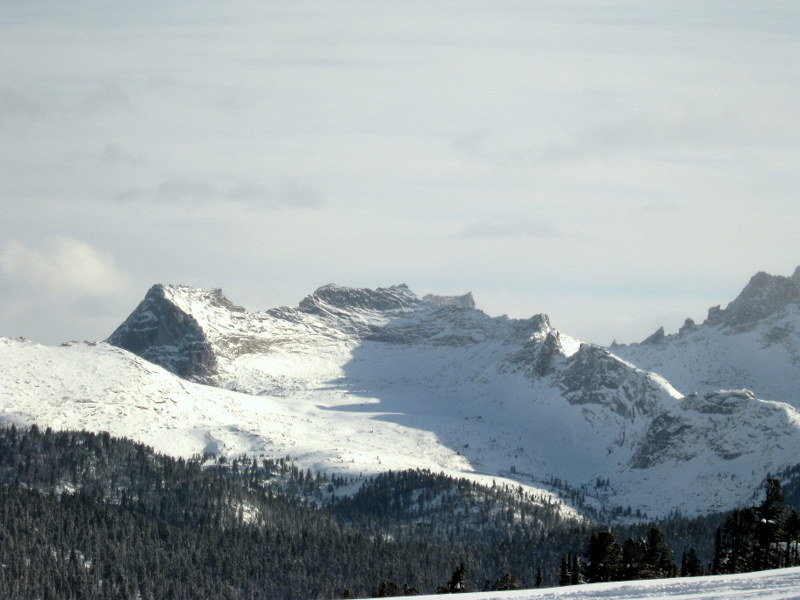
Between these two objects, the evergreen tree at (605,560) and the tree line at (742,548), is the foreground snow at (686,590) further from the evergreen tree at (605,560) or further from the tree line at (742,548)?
the evergreen tree at (605,560)

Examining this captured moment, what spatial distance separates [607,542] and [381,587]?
62.8 m

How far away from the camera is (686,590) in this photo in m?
86.2

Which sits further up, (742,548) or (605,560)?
(742,548)

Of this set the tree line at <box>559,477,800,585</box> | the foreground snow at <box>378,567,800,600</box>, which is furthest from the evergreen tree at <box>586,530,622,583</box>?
the foreground snow at <box>378,567,800,600</box>

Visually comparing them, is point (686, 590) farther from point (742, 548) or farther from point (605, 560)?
point (742, 548)

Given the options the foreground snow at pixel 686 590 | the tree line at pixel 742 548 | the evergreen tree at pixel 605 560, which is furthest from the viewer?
the evergreen tree at pixel 605 560

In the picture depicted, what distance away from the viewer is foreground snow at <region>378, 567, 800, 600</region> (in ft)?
267

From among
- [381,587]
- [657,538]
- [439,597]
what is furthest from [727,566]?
[439,597]

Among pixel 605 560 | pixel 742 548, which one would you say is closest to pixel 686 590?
pixel 605 560

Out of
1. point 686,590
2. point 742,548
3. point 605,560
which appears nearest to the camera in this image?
point 686,590

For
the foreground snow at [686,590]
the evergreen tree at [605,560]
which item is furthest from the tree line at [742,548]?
the foreground snow at [686,590]

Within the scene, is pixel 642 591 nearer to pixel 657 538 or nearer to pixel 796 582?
pixel 796 582

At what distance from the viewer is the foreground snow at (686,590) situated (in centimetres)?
8144

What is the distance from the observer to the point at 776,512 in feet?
435
